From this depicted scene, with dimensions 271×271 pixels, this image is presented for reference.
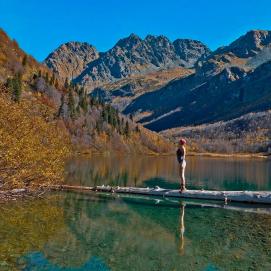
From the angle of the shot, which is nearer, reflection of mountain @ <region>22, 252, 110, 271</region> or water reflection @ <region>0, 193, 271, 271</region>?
reflection of mountain @ <region>22, 252, 110, 271</region>

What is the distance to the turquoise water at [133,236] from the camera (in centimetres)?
2617

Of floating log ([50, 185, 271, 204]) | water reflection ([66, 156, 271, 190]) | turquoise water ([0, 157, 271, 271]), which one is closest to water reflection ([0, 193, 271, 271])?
turquoise water ([0, 157, 271, 271])

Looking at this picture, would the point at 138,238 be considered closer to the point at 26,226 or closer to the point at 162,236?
the point at 162,236

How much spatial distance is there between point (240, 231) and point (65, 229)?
14.1 metres

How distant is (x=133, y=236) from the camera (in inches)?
1310

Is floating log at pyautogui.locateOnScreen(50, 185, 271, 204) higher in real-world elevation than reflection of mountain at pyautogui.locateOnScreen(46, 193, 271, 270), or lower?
higher

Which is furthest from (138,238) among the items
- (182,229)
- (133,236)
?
(182,229)

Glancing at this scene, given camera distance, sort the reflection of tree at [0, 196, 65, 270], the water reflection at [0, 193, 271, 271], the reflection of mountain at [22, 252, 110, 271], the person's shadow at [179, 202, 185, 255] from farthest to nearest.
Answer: the person's shadow at [179, 202, 185, 255] → the reflection of tree at [0, 196, 65, 270] → the water reflection at [0, 193, 271, 271] → the reflection of mountain at [22, 252, 110, 271]

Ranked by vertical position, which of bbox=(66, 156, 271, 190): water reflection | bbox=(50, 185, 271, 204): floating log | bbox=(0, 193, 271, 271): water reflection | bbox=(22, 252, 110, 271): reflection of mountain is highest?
bbox=(66, 156, 271, 190): water reflection

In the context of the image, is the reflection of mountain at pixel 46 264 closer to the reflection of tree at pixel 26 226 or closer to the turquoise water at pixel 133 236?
the turquoise water at pixel 133 236

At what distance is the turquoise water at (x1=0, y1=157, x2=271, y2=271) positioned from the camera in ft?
85.9

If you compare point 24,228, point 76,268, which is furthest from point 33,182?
point 76,268

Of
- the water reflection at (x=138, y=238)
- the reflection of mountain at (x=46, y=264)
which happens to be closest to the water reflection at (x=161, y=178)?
the water reflection at (x=138, y=238)

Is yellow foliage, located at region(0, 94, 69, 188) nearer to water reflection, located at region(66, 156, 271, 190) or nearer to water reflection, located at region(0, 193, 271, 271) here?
water reflection, located at region(0, 193, 271, 271)
